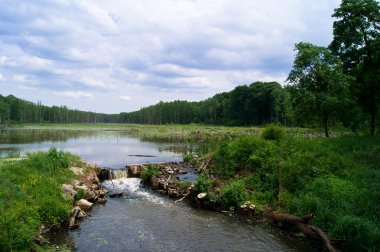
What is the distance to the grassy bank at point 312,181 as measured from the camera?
12836 millimetres

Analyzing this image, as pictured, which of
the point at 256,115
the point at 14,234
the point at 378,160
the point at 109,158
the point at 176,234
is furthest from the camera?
the point at 256,115

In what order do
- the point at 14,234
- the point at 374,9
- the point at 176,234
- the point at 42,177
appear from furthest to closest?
the point at 374,9
the point at 42,177
the point at 176,234
the point at 14,234

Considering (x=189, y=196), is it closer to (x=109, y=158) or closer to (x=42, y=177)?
(x=42, y=177)

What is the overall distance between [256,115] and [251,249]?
10065cm

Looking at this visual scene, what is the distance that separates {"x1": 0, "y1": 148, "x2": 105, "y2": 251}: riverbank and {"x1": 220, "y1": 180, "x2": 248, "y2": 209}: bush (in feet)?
25.9

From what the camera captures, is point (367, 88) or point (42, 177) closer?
point (42, 177)

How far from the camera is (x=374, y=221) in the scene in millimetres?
12305

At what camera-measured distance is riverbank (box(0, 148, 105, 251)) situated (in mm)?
11266

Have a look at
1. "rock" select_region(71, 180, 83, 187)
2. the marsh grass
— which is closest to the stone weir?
the marsh grass

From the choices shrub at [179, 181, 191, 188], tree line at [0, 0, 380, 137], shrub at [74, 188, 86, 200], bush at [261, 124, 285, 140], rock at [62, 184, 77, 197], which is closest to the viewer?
rock at [62, 184, 77, 197]

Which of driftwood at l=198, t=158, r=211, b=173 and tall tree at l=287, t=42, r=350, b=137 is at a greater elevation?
tall tree at l=287, t=42, r=350, b=137

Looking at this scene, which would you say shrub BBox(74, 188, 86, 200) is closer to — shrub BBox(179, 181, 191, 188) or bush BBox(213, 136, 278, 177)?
shrub BBox(179, 181, 191, 188)

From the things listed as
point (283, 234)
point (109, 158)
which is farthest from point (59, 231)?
point (109, 158)

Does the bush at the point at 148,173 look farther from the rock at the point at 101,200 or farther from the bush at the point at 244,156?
the rock at the point at 101,200
